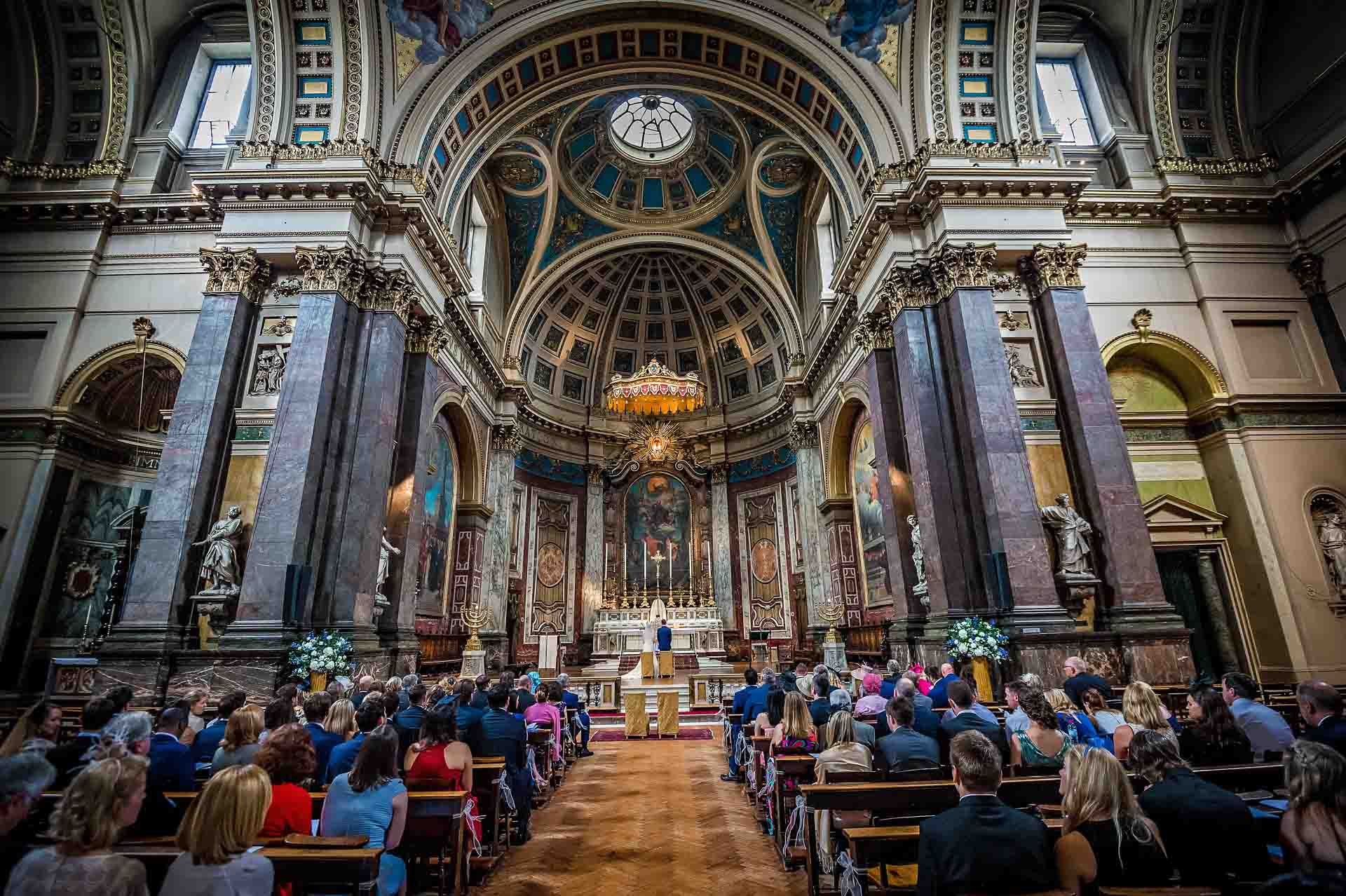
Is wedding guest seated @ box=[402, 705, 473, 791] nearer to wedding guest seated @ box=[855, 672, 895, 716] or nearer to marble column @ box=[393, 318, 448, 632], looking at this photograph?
wedding guest seated @ box=[855, 672, 895, 716]

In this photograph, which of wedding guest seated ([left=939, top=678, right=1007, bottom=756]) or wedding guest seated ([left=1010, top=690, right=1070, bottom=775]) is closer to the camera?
wedding guest seated ([left=1010, top=690, right=1070, bottom=775])

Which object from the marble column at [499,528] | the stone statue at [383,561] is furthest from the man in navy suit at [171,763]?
the marble column at [499,528]

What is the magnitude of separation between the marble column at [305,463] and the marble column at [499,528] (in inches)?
299

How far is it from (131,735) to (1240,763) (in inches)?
269

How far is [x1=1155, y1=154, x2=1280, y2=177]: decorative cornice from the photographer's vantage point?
1395 centimetres

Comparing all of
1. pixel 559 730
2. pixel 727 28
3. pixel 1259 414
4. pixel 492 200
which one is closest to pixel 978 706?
pixel 559 730

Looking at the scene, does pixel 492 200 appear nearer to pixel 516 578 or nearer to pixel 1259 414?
pixel 516 578

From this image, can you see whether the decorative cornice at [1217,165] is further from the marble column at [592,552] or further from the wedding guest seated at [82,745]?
the wedding guest seated at [82,745]

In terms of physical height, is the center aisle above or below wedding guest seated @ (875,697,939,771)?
below

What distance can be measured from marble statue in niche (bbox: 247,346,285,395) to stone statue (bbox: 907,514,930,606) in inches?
481

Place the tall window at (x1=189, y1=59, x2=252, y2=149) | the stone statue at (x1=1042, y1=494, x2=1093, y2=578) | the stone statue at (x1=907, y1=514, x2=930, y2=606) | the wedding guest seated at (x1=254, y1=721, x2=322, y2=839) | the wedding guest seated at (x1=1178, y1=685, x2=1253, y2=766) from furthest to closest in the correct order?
1. the tall window at (x1=189, y1=59, x2=252, y2=149)
2. the stone statue at (x1=907, y1=514, x2=930, y2=606)
3. the stone statue at (x1=1042, y1=494, x2=1093, y2=578)
4. the wedding guest seated at (x1=1178, y1=685, x2=1253, y2=766)
5. the wedding guest seated at (x1=254, y1=721, x2=322, y2=839)

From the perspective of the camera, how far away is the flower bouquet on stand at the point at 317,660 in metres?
9.53

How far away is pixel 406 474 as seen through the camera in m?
12.9

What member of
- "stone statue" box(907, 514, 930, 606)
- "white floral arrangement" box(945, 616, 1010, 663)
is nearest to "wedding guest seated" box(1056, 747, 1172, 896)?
"white floral arrangement" box(945, 616, 1010, 663)
